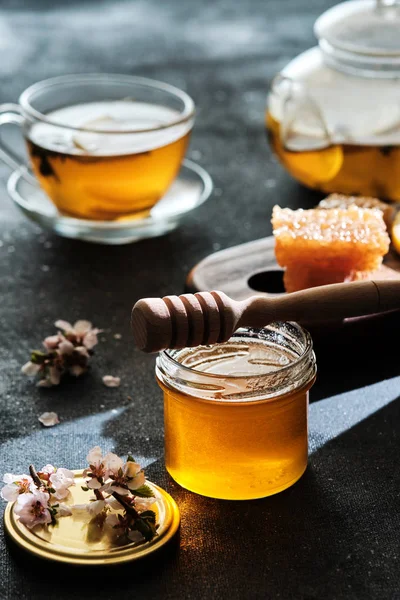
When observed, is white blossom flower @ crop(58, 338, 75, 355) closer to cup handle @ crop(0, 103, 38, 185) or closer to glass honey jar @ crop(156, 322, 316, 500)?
glass honey jar @ crop(156, 322, 316, 500)

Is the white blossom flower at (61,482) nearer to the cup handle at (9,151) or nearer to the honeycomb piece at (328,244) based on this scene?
the honeycomb piece at (328,244)

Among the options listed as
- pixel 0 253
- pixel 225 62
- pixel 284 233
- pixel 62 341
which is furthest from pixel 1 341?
pixel 225 62

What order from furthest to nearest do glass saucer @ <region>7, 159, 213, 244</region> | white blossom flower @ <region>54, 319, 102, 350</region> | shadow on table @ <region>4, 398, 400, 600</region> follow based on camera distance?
glass saucer @ <region>7, 159, 213, 244</region> → white blossom flower @ <region>54, 319, 102, 350</region> → shadow on table @ <region>4, 398, 400, 600</region>

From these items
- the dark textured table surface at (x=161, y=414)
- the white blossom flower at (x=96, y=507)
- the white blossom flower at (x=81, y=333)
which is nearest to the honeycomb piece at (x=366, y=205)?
the dark textured table surface at (x=161, y=414)

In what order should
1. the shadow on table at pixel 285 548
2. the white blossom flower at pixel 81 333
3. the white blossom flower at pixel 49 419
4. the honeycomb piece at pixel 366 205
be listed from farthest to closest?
1. the honeycomb piece at pixel 366 205
2. the white blossom flower at pixel 81 333
3. the white blossom flower at pixel 49 419
4. the shadow on table at pixel 285 548

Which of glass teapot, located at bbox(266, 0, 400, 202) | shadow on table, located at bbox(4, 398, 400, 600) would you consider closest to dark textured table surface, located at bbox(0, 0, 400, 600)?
shadow on table, located at bbox(4, 398, 400, 600)

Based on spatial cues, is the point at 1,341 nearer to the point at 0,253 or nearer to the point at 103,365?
the point at 103,365
